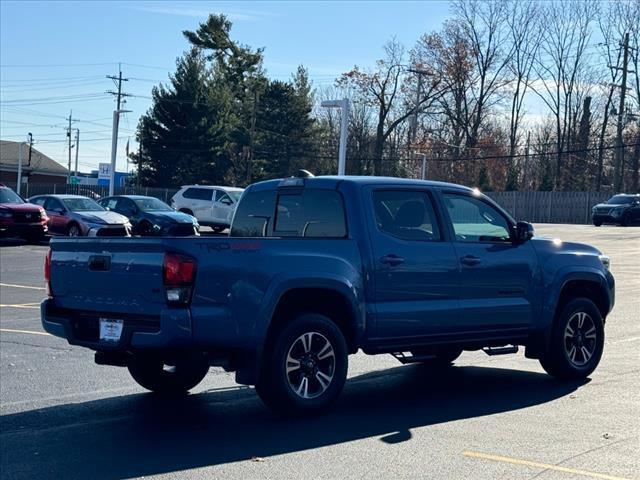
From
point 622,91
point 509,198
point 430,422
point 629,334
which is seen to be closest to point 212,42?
point 509,198

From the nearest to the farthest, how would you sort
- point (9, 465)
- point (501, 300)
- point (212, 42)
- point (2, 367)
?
point (9, 465), point (501, 300), point (2, 367), point (212, 42)

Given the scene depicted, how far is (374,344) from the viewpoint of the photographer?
324 inches

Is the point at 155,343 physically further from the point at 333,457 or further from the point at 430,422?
the point at 430,422

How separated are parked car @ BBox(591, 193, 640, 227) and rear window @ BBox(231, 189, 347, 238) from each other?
4041 centimetres

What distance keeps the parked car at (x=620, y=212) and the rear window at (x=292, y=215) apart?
1591 inches

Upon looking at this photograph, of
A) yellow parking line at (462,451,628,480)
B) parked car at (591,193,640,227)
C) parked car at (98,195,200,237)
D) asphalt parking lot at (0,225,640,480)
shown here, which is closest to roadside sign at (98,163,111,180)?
parked car at (591,193,640,227)

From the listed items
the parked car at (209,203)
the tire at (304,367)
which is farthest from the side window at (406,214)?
the parked car at (209,203)

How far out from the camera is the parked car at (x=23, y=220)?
1246 inches

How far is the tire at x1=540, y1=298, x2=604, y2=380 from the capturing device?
31.1 feet

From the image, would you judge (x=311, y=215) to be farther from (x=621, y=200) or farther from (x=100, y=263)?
(x=621, y=200)

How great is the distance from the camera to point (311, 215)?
8.62 meters

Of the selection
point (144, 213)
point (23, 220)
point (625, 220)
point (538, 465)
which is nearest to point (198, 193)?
point (144, 213)

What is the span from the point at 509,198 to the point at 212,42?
25.5 m

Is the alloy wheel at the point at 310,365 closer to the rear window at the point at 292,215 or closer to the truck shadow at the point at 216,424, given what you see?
the truck shadow at the point at 216,424
